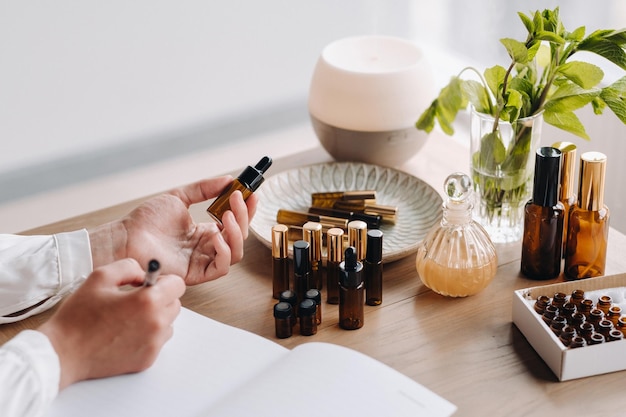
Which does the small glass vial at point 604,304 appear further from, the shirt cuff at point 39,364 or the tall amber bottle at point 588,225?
the shirt cuff at point 39,364

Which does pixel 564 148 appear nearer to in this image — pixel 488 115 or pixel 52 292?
pixel 488 115

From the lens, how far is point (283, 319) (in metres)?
0.92

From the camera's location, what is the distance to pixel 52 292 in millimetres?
982

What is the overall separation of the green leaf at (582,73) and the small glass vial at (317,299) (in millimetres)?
429

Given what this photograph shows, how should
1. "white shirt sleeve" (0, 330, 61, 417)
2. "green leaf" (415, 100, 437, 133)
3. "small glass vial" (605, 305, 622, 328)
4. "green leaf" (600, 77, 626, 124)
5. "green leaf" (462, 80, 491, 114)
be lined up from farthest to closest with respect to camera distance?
"green leaf" (415, 100, 437, 133)
"green leaf" (462, 80, 491, 114)
"green leaf" (600, 77, 626, 124)
"small glass vial" (605, 305, 622, 328)
"white shirt sleeve" (0, 330, 61, 417)

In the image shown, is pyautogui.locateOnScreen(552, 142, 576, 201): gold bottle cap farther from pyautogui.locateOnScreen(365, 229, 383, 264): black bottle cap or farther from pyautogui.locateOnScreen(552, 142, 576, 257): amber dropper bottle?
pyautogui.locateOnScreen(365, 229, 383, 264): black bottle cap

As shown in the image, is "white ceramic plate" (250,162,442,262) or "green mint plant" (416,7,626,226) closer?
"green mint plant" (416,7,626,226)

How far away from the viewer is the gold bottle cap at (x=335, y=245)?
97cm

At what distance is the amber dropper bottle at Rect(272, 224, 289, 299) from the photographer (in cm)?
100

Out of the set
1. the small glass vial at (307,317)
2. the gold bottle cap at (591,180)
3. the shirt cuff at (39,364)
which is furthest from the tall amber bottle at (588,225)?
the shirt cuff at (39,364)

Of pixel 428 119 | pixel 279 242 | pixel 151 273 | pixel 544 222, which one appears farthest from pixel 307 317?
pixel 428 119

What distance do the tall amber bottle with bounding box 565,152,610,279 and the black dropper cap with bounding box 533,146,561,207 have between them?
0.11 ft

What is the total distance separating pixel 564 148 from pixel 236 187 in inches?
17.2

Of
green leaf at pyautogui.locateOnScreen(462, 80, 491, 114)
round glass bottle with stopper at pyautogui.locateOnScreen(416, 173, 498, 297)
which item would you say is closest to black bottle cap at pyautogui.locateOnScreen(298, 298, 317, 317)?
round glass bottle with stopper at pyautogui.locateOnScreen(416, 173, 498, 297)
